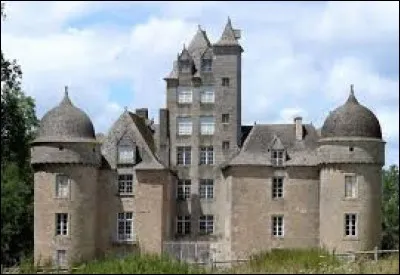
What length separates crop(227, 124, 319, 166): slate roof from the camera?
5944 centimetres

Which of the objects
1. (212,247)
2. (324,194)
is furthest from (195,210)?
(324,194)

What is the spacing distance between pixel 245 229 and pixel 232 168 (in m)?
3.17

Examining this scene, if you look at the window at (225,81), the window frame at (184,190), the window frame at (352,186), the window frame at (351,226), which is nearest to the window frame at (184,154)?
the window frame at (184,190)

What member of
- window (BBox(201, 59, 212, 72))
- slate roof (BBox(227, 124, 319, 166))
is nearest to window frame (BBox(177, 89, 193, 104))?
window (BBox(201, 59, 212, 72))

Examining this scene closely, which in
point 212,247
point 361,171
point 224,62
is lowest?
point 212,247

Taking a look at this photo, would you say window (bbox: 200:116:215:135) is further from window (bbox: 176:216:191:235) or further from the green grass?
the green grass

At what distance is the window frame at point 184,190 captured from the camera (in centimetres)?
6188

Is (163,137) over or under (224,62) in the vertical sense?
under

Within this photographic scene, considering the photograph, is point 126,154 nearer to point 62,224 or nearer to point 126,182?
point 126,182

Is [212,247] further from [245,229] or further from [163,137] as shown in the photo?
[163,137]

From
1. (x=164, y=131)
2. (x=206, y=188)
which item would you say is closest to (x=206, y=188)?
(x=206, y=188)

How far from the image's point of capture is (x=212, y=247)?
198 ft

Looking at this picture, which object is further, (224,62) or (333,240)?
(224,62)

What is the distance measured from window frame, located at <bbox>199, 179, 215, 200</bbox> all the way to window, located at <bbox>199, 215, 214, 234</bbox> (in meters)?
1.05
